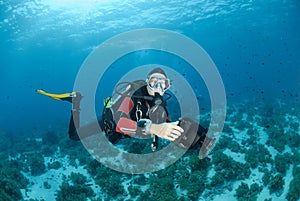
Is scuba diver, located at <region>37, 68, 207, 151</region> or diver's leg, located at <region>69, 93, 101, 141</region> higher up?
diver's leg, located at <region>69, 93, 101, 141</region>

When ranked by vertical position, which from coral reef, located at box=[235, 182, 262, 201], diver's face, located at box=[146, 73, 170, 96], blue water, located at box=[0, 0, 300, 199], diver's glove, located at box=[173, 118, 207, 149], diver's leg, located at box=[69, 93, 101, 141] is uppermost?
blue water, located at box=[0, 0, 300, 199]

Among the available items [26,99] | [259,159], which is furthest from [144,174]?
[26,99]

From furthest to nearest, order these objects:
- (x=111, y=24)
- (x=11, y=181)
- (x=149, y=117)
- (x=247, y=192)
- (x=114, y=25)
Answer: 1. (x=114, y=25)
2. (x=111, y=24)
3. (x=11, y=181)
4. (x=247, y=192)
5. (x=149, y=117)

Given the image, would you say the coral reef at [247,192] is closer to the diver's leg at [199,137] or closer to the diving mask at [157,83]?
the diver's leg at [199,137]

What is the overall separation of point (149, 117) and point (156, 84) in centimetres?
72

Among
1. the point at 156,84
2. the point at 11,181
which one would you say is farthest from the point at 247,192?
the point at 11,181

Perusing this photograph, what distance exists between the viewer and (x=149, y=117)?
420 cm

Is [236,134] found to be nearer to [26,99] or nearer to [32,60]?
[32,60]

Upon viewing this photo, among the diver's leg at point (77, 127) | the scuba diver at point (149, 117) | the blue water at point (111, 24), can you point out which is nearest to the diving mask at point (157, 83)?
the scuba diver at point (149, 117)

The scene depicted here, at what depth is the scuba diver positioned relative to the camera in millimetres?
3691

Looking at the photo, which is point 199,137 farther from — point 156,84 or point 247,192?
point 247,192

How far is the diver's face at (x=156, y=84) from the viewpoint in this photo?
15.2 feet

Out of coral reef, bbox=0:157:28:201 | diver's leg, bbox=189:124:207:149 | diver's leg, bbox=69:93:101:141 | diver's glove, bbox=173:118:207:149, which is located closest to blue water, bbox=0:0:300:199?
coral reef, bbox=0:157:28:201

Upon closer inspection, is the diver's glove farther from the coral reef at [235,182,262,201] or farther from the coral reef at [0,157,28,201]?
the coral reef at [0,157,28,201]
